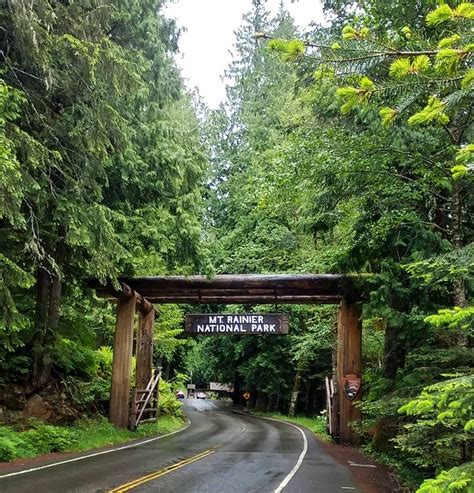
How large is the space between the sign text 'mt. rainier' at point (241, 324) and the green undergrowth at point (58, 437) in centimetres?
362

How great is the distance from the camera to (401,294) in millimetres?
9906

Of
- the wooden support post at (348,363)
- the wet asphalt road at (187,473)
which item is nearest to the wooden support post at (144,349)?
the wet asphalt road at (187,473)

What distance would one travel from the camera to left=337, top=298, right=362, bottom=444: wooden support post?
587 inches

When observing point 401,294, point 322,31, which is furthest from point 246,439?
point 322,31

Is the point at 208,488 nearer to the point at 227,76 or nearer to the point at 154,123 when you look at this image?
the point at 154,123

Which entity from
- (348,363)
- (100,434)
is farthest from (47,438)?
(348,363)

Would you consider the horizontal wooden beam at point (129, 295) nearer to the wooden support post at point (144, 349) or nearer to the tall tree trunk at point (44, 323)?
the wooden support post at point (144, 349)

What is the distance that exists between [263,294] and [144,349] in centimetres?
474

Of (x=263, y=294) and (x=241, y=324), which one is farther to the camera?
(x=241, y=324)

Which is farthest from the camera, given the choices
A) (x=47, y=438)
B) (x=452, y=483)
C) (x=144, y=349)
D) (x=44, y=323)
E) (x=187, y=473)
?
(x=144, y=349)

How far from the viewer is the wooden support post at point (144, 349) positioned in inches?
704

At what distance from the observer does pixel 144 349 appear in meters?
18.0

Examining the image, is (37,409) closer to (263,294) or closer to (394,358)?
(263,294)

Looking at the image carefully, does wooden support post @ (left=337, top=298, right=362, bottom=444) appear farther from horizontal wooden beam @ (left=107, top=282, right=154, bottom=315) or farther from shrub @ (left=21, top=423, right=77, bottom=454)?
shrub @ (left=21, top=423, right=77, bottom=454)
